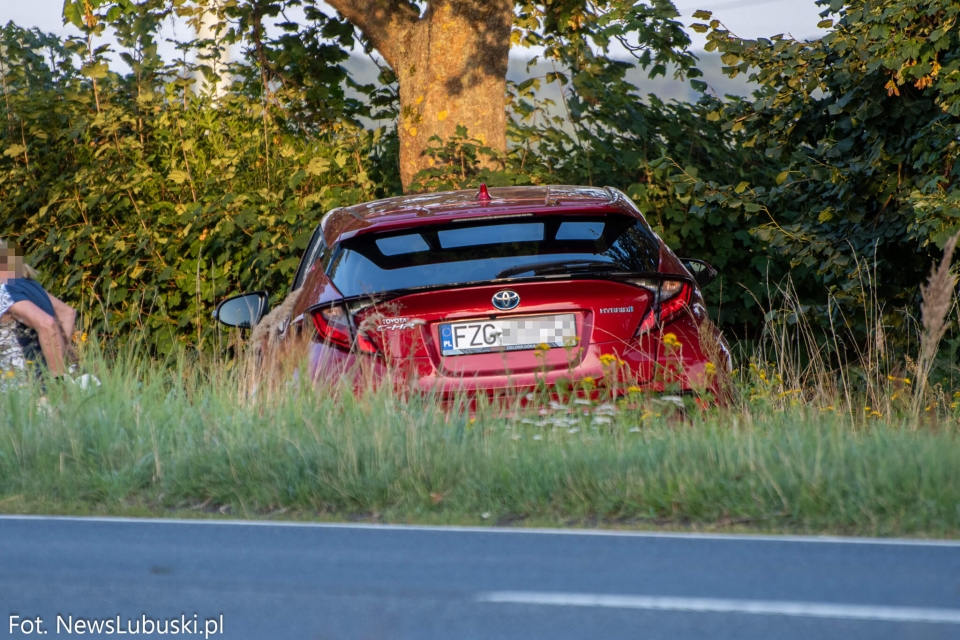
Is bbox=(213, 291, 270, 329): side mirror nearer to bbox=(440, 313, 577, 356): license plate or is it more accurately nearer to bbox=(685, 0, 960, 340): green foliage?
bbox=(440, 313, 577, 356): license plate

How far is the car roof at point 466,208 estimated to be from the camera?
6.49 m

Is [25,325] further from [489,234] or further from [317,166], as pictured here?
[317,166]

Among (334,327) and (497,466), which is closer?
(497,466)

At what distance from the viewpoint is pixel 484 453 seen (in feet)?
19.4

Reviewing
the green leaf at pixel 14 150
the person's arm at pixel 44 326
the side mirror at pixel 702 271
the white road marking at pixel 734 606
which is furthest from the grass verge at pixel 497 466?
the green leaf at pixel 14 150

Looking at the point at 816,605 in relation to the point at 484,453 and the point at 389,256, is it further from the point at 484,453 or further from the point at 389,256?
the point at 389,256

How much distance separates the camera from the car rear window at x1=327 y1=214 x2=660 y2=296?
6.23m

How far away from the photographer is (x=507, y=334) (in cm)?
598

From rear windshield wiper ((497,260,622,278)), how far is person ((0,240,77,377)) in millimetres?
3398

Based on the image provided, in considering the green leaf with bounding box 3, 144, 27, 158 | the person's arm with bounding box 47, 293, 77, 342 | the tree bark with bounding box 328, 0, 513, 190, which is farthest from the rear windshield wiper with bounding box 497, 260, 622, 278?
the green leaf with bounding box 3, 144, 27, 158

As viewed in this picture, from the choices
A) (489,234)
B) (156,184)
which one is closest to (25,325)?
(489,234)

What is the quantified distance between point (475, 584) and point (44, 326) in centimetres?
484

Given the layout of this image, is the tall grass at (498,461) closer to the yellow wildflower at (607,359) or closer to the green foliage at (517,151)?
the yellow wildflower at (607,359)

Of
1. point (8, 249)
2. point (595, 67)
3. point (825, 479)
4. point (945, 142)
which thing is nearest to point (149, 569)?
point (825, 479)
